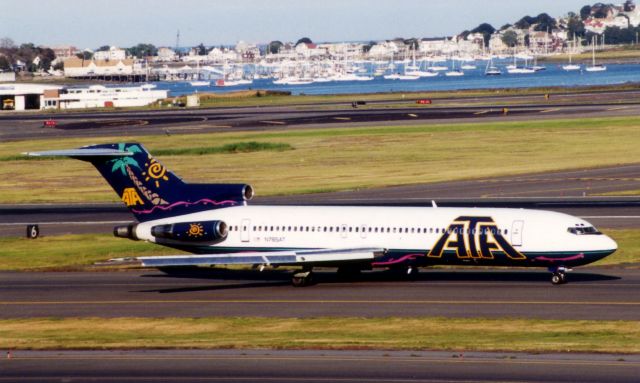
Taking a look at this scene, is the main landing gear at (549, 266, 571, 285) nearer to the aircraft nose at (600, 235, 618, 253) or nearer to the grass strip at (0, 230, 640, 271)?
the aircraft nose at (600, 235, 618, 253)

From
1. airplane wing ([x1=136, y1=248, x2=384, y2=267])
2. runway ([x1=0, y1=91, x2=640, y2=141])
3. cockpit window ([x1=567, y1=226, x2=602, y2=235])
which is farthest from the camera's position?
runway ([x1=0, y1=91, x2=640, y2=141])

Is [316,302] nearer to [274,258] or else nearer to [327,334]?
[274,258]

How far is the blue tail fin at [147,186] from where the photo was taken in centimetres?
5272

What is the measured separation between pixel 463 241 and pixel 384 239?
340 centimetres

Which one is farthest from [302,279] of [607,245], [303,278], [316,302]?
[607,245]

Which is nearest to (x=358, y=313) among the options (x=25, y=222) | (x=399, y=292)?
(x=399, y=292)

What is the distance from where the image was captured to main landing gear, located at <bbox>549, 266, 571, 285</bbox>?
4791 centimetres

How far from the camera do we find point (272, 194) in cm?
8456

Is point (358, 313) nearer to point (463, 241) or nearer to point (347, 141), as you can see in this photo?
point (463, 241)

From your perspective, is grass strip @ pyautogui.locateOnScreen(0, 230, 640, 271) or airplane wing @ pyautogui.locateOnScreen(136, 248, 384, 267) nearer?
airplane wing @ pyautogui.locateOnScreen(136, 248, 384, 267)

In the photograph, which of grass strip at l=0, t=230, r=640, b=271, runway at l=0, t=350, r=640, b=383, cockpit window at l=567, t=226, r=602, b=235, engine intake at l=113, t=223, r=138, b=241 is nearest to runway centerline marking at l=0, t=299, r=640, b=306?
cockpit window at l=567, t=226, r=602, b=235

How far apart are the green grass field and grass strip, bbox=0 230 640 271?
69.3ft

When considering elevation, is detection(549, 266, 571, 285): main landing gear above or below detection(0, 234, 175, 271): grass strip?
above

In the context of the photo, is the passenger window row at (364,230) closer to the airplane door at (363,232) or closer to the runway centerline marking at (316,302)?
the airplane door at (363,232)
